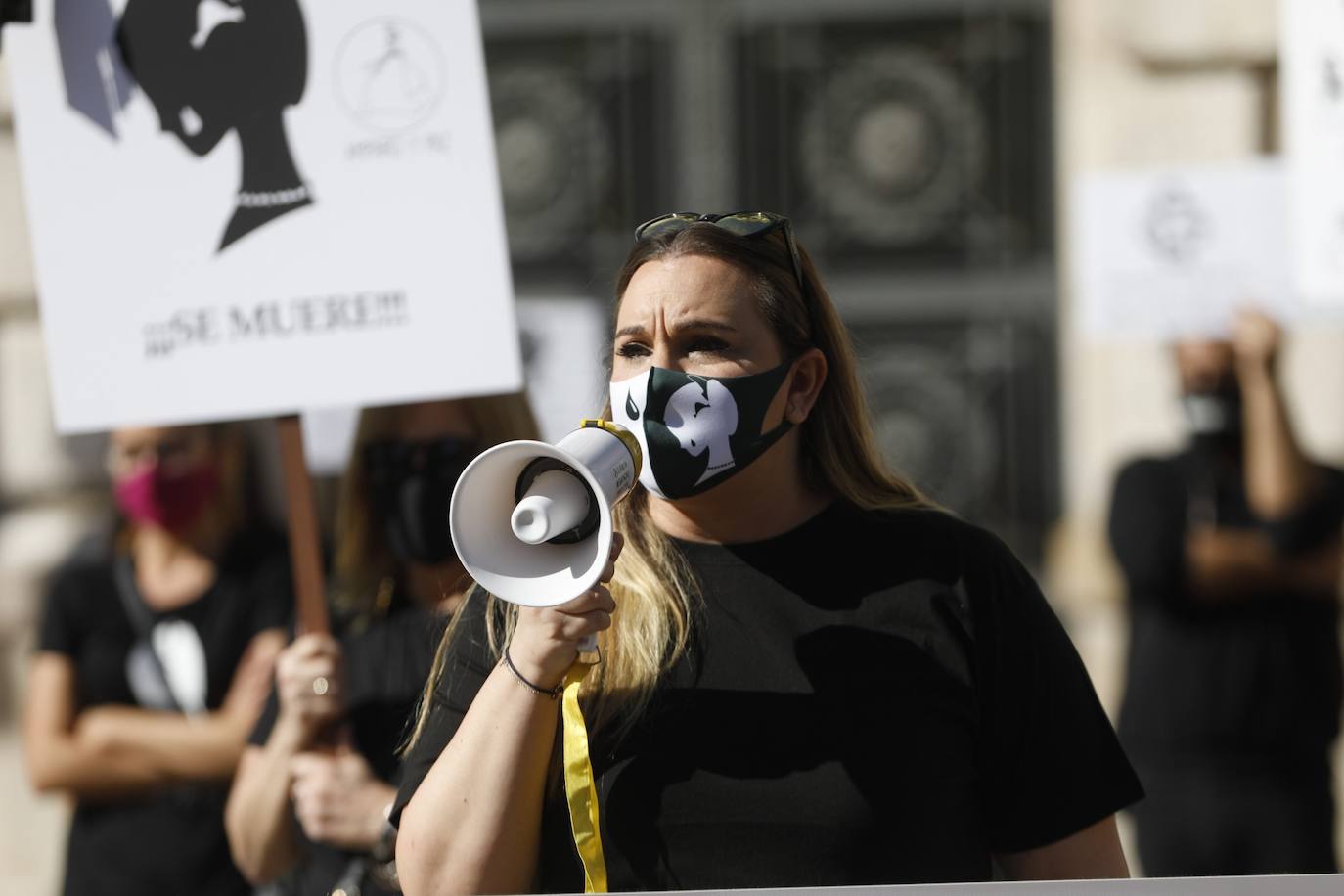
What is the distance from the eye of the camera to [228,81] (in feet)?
8.51

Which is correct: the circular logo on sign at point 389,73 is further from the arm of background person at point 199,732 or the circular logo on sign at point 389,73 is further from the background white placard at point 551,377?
the background white placard at point 551,377

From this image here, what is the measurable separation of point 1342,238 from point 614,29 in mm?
3793

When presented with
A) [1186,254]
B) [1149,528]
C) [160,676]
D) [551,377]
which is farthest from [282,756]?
[1186,254]

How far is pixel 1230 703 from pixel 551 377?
196 cm

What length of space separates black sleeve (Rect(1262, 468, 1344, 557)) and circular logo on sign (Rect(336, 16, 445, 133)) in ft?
9.27

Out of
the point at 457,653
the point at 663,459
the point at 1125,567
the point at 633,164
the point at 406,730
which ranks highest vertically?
the point at 633,164

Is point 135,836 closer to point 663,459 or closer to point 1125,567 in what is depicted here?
point 663,459

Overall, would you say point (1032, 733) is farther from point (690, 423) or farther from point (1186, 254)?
point (1186, 254)

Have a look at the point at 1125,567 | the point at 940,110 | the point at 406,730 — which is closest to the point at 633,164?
the point at 940,110

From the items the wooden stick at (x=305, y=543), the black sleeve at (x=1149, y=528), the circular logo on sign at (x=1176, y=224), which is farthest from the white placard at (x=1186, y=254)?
the wooden stick at (x=305, y=543)

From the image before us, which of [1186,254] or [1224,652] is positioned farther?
[1186,254]

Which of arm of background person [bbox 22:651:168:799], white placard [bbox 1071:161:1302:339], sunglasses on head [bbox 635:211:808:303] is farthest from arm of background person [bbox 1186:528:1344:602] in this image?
sunglasses on head [bbox 635:211:808:303]

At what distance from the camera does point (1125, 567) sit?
4562 mm

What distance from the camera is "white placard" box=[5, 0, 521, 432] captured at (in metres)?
2.59
